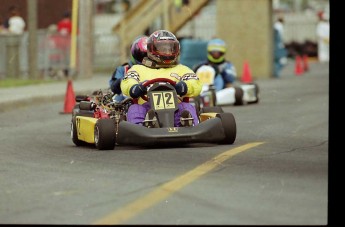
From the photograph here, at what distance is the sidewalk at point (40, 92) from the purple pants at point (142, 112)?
9.03 meters

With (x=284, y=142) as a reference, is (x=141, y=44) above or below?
above

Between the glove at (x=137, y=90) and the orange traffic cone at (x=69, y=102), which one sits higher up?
the glove at (x=137, y=90)

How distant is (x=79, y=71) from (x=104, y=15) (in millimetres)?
23983

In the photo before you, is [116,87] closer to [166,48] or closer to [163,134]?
[166,48]

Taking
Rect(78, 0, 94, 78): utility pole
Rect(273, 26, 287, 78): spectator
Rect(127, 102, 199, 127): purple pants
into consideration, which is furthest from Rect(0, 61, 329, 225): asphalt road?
Rect(273, 26, 287, 78): spectator

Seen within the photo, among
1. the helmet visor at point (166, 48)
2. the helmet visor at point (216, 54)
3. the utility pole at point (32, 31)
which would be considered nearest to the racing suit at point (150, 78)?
the helmet visor at point (166, 48)

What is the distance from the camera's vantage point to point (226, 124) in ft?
47.6

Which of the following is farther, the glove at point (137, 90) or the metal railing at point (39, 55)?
the metal railing at point (39, 55)

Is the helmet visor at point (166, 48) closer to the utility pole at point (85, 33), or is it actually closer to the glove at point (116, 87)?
the glove at point (116, 87)

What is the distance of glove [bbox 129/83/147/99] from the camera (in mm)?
14641

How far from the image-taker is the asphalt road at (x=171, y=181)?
916 cm

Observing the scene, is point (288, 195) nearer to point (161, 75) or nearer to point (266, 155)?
point (266, 155)

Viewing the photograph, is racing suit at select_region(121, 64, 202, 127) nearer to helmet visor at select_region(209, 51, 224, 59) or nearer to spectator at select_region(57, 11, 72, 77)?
helmet visor at select_region(209, 51, 224, 59)
